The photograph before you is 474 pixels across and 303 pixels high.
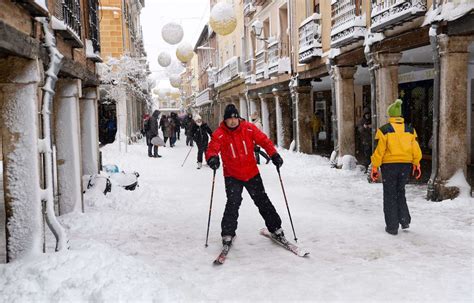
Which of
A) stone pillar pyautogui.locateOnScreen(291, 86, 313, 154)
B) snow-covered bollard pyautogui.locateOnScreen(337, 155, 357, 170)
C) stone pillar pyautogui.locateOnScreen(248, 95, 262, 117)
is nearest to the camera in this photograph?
snow-covered bollard pyautogui.locateOnScreen(337, 155, 357, 170)

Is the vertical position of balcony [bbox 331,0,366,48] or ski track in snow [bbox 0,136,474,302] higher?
balcony [bbox 331,0,366,48]

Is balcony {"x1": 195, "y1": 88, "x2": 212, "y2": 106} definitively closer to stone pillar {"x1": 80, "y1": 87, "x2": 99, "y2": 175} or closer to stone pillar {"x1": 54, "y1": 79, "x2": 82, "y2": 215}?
stone pillar {"x1": 80, "y1": 87, "x2": 99, "y2": 175}

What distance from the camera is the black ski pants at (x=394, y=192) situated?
241 inches

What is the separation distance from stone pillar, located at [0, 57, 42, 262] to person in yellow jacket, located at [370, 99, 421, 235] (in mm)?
3991

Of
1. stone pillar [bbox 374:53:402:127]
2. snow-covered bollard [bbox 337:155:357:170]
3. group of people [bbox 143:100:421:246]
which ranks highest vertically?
stone pillar [bbox 374:53:402:127]

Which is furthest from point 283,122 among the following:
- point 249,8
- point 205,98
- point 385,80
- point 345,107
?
point 205,98

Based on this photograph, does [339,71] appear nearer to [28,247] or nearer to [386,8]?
[386,8]

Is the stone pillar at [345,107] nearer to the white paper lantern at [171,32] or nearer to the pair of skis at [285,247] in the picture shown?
the white paper lantern at [171,32]

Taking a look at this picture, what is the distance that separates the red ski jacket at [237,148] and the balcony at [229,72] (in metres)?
21.8

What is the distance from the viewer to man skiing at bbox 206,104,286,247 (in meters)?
5.61

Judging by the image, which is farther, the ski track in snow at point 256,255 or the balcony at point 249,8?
the balcony at point 249,8

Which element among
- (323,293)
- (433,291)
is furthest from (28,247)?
(433,291)

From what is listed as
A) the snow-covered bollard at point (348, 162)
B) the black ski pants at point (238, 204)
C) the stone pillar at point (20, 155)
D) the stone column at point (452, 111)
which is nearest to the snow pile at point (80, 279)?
the stone pillar at point (20, 155)

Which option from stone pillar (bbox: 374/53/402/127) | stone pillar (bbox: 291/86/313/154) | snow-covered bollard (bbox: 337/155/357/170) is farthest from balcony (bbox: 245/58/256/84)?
stone pillar (bbox: 374/53/402/127)
